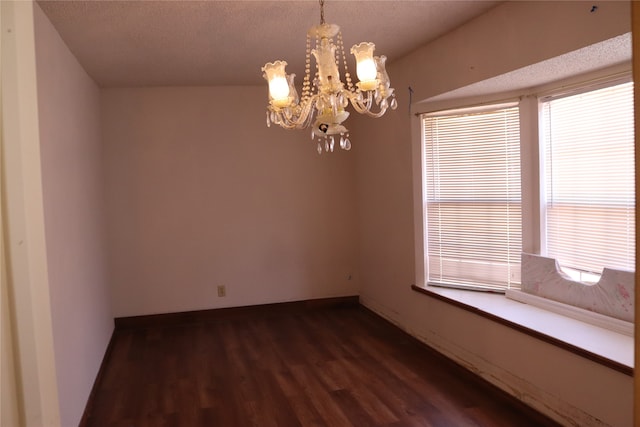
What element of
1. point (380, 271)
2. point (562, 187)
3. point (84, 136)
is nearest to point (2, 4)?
point (562, 187)

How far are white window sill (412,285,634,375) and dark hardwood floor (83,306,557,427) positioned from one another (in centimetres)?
46

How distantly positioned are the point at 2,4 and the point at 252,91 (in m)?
4.87

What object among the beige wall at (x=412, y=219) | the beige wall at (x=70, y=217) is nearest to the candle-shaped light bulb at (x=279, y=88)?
the beige wall at (x=70, y=217)

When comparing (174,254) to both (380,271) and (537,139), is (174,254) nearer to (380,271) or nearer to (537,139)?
(380,271)

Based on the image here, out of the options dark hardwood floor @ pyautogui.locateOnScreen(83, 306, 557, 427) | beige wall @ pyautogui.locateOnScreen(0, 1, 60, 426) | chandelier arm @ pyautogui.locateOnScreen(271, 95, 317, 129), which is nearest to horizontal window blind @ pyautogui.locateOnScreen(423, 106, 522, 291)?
dark hardwood floor @ pyautogui.locateOnScreen(83, 306, 557, 427)

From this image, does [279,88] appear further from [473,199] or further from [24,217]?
[473,199]

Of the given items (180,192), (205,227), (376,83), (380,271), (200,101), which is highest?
(200,101)

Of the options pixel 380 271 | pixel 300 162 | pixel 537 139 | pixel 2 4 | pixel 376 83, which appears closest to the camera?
pixel 2 4

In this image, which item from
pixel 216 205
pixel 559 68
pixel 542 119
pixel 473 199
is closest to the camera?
pixel 559 68

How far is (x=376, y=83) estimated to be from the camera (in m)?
2.24

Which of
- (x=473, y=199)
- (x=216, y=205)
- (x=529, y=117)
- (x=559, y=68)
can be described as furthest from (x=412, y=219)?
(x=216, y=205)

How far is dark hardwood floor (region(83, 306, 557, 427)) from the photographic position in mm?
3035

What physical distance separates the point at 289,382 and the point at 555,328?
1.77 metres

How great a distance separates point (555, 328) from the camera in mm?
2873
